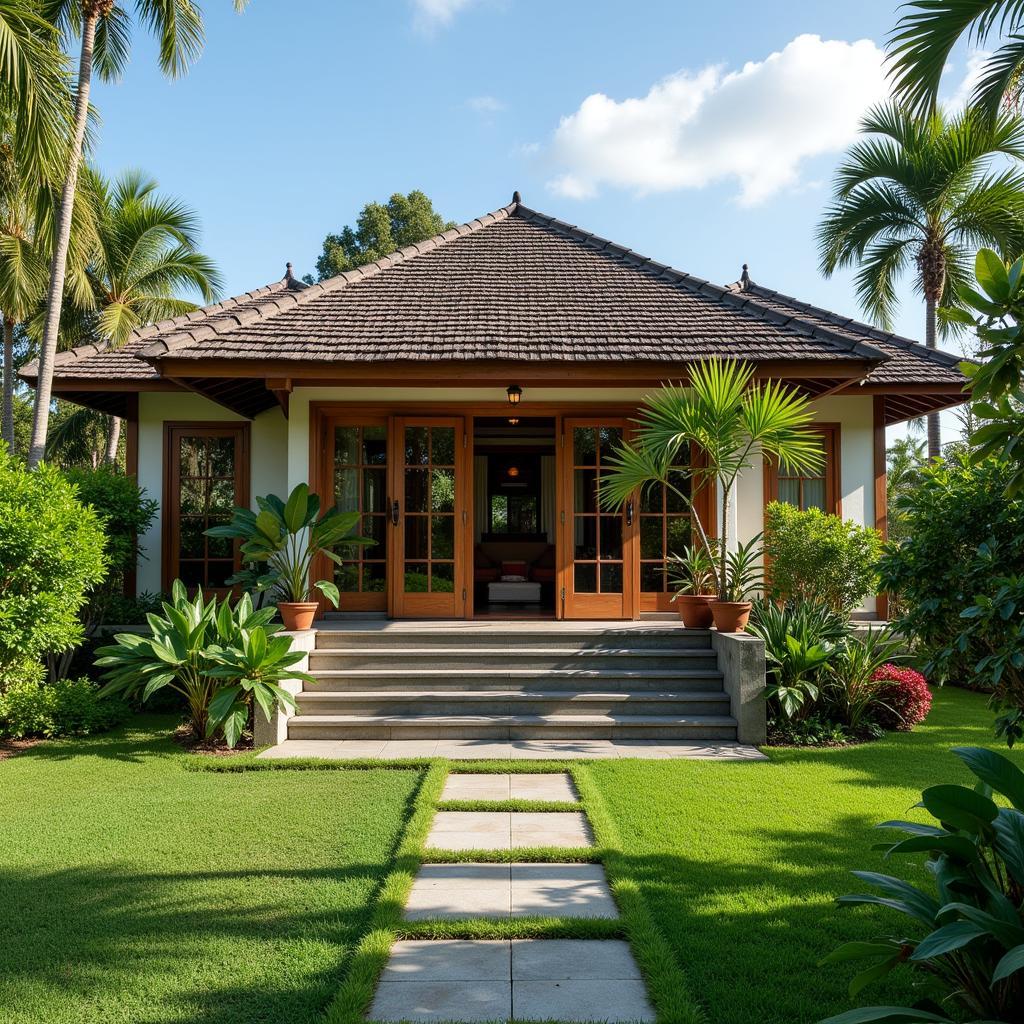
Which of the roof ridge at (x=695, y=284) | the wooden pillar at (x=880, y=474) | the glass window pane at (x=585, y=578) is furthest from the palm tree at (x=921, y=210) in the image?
the glass window pane at (x=585, y=578)

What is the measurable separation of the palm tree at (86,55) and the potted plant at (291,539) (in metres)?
3.35

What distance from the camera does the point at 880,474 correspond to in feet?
30.6

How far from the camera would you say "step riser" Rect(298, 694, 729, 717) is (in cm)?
658

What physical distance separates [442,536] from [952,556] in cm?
604

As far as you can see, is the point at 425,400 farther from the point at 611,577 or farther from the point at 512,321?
the point at 611,577

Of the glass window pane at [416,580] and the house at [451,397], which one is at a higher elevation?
the house at [451,397]

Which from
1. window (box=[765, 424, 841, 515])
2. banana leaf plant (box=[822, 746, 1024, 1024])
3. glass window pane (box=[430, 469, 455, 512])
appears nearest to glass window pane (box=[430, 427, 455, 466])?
glass window pane (box=[430, 469, 455, 512])

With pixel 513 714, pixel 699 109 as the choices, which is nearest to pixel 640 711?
pixel 513 714

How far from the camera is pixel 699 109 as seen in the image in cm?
954

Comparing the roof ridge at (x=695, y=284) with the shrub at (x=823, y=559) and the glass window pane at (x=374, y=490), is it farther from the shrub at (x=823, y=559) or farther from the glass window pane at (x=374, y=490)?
the glass window pane at (x=374, y=490)

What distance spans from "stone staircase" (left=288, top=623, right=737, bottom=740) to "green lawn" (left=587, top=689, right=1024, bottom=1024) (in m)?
0.90

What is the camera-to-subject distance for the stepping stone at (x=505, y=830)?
405cm

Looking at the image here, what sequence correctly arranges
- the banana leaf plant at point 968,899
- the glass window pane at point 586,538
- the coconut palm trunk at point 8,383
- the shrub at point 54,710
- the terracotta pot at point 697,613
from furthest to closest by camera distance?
the coconut palm trunk at point 8,383, the glass window pane at point 586,538, the terracotta pot at point 697,613, the shrub at point 54,710, the banana leaf plant at point 968,899

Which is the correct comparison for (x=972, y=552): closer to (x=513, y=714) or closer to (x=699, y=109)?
(x=513, y=714)
